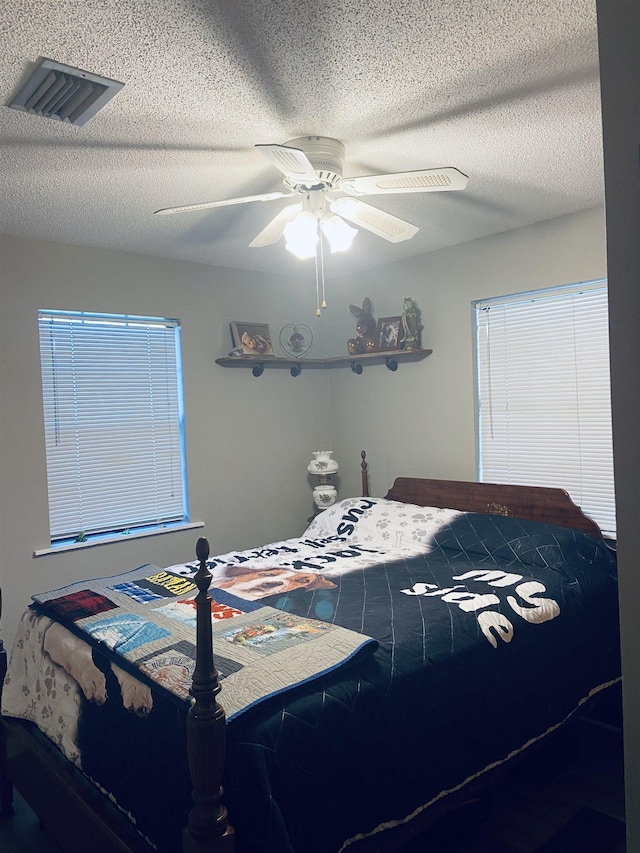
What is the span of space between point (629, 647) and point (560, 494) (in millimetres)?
2434

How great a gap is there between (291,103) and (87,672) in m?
1.94

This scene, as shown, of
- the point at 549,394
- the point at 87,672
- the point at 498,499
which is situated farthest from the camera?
the point at 498,499

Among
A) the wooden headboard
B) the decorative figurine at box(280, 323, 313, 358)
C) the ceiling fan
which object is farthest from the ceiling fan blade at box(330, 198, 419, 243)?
the decorative figurine at box(280, 323, 313, 358)

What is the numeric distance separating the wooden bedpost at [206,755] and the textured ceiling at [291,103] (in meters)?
1.51

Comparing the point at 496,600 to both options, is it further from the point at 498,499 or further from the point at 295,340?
the point at 295,340

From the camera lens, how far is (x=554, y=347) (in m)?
3.40

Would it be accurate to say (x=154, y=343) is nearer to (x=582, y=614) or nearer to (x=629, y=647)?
(x=582, y=614)

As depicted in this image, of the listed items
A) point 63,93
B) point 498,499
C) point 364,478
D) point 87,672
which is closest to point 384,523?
point 498,499

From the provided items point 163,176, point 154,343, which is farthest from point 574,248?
point 154,343

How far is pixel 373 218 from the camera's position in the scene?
8.27 ft

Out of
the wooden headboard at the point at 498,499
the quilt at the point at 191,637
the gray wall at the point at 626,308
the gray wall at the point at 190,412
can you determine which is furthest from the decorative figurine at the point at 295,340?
the gray wall at the point at 626,308

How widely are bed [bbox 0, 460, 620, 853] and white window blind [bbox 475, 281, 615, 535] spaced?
0.23m

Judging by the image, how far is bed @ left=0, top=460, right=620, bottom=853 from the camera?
1.54 metres

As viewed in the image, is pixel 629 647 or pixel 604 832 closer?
pixel 629 647
